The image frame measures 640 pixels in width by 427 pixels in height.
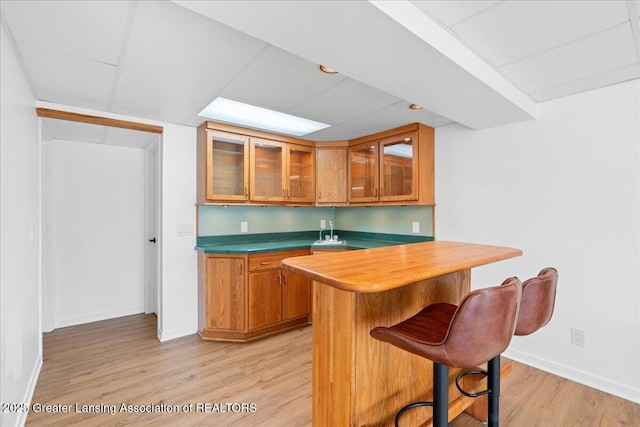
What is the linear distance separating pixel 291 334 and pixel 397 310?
6.61ft

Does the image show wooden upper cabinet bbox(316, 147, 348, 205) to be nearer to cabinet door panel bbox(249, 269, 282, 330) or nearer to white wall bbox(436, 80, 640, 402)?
cabinet door panel bbox(249, 269, 282, 330)

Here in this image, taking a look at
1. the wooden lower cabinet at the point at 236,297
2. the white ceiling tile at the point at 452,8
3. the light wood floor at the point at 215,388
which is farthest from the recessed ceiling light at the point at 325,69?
the light wood floor at the point at 215,388

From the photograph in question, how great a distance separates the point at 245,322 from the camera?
9.93 feet

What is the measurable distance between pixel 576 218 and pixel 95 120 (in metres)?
4.25

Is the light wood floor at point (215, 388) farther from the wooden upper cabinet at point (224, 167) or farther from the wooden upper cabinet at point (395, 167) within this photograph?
the wooden upper cabinet at point (395, 167)

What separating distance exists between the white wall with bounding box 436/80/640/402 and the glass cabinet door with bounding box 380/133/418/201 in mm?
605

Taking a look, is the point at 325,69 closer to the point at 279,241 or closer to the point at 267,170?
the point at 267,170

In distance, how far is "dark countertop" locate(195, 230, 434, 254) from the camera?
123 inches

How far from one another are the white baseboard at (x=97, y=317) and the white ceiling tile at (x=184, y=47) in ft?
10.5

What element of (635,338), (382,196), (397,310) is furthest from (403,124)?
(635,338)

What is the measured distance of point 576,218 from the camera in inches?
92.0

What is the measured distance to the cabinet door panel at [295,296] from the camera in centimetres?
330

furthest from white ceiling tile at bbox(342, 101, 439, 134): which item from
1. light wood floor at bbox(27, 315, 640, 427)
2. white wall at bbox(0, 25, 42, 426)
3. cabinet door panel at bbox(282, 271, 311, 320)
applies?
white wall at bbox(0, 25, 42, 426)

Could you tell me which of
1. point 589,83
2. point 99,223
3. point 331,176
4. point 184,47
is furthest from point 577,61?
point 99,223
